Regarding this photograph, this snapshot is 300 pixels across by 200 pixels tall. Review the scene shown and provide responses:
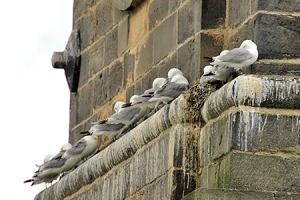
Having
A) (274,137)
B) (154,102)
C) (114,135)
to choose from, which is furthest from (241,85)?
(114,135)

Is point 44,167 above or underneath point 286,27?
underneath

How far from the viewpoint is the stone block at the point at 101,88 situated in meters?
12.8

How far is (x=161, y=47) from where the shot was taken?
11.1 meters

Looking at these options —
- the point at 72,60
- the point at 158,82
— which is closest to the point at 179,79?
the point at 158,82

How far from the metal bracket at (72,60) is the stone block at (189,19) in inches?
122

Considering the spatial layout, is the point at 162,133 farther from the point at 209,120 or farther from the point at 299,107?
the point at 299,107

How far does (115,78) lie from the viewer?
1248 centimetres

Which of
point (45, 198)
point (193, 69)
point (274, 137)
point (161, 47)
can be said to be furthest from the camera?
point (45, 198)

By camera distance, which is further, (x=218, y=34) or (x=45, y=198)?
(x=45, y=198)

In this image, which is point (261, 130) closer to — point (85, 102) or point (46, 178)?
point (85, 102)

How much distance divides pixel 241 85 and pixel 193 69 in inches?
56.5

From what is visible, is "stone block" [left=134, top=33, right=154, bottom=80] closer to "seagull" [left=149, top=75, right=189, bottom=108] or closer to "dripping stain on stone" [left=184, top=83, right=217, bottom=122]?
"seagull" [left=149, top=75, right=189, bottom=108]

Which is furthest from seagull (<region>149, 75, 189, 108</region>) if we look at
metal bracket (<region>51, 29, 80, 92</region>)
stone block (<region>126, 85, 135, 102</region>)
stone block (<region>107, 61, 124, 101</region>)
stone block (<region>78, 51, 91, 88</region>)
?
metal bracket (<region>51, 29, 80, 92</region>)

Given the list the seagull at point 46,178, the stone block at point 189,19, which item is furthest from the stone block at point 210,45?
the seagull at point 46,178
